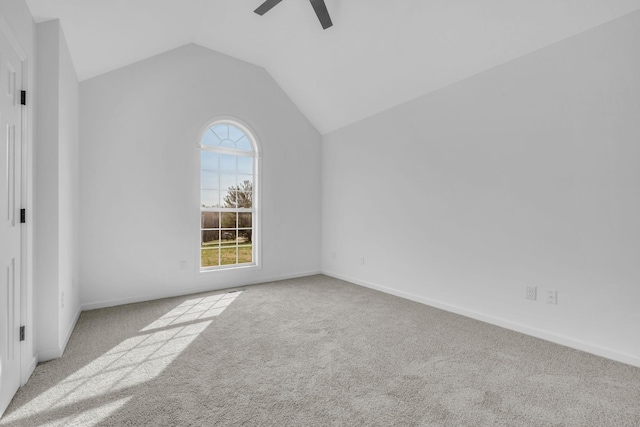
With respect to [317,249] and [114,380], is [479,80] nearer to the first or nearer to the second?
[317,249]

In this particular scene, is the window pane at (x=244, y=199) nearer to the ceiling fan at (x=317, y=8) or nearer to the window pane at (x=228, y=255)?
the window pane at (x=228, y=255)

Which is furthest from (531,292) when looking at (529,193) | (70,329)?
(70,329)

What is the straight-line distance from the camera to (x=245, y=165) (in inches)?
183

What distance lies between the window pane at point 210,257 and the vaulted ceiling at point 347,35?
92.3 inches

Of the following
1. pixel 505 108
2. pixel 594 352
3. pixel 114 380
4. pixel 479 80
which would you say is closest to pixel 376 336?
pixel 594 352

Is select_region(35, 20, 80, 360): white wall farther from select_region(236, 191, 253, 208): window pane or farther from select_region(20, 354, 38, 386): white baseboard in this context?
select_region(236, 191, 253, 208): window pane

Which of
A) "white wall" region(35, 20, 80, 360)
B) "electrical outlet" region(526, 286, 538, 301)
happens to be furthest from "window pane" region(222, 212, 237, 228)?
"electrical outlet" region(526, 286, 538, 301)

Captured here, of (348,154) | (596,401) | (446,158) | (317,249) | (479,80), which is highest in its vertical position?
(479,80)

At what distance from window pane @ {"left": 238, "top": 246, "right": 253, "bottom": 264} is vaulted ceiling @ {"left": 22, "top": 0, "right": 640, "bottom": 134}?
234 centimetres

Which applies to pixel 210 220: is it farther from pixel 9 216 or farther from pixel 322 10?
pixel 322 10

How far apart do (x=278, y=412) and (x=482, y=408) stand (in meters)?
1.08

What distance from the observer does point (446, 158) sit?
3.43m

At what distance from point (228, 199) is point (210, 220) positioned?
1.27 feet

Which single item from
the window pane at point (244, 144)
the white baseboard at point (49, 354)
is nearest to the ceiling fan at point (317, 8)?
the window pane at point (244, 144)
